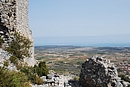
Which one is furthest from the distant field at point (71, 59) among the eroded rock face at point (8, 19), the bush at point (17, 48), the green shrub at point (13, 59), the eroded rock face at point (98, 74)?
the green shrub at point (13, 59)

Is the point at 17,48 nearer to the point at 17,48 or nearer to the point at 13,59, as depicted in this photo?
the point at 17,48

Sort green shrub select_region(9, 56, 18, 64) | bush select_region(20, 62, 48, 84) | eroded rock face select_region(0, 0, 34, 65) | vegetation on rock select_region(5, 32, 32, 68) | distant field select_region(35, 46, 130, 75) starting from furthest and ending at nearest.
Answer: distant field select_region(35, 46, 130, 75) → eroded rock face select_region(0, 0, 34, 65) → vegetation on rock select_region(5, 32, 32, 68) → green shrub select_region(9, 56, 18, 64) → bush select_region(20, 62, 48, 84)

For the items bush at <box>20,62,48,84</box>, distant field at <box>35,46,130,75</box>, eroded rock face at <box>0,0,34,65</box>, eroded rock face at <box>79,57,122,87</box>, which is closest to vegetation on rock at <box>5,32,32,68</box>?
eroded rock face at <box>0,0,34,65</box>

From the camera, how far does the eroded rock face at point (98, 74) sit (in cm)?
1209

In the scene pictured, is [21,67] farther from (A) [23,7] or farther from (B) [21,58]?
(A) [23,7]

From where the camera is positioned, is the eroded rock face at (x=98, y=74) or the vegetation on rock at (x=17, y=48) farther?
the eroded rock face at (x=98, y=74)

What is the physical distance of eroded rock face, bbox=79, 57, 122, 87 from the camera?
12.1m

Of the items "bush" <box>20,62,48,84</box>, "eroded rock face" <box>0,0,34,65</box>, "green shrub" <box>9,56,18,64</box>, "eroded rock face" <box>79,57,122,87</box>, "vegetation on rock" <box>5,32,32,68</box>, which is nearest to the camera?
"bush" <box>20,62,48,84</box>

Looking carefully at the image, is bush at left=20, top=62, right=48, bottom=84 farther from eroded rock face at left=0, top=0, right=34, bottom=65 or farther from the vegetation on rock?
eroded rock face at left=0, top=0, right=34, bottom=65

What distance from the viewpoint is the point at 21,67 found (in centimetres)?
1134

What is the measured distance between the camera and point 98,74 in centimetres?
1244

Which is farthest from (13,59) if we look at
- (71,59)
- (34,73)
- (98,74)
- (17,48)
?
(71,59)

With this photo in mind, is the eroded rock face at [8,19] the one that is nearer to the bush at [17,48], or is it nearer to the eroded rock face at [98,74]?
the bush at [17,48]

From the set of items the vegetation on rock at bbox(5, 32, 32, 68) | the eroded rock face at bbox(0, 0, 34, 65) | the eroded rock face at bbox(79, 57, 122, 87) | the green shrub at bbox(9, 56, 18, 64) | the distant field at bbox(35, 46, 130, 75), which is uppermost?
the eroded rock face at bbox(0, 0, 34, 65)
